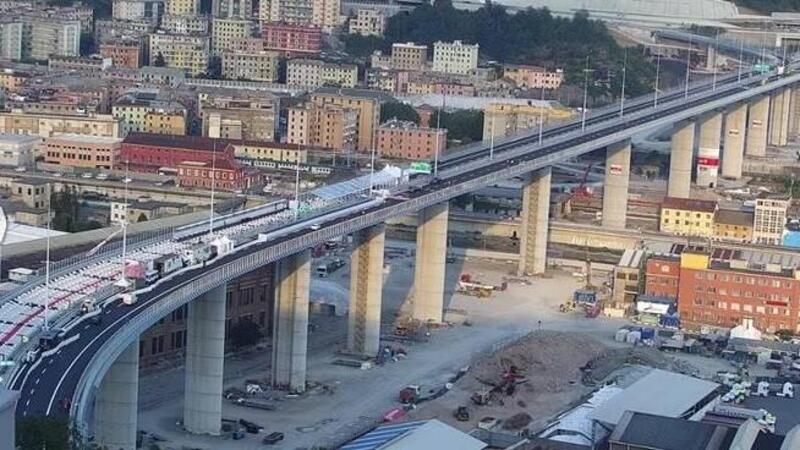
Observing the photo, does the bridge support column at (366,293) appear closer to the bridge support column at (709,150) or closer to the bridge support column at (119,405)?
the bridge support column at (119,405)

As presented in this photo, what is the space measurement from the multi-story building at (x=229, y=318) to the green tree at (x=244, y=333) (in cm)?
3

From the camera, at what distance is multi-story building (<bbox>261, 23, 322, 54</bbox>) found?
3938 centimetres

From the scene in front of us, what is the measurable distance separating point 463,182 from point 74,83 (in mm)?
14357

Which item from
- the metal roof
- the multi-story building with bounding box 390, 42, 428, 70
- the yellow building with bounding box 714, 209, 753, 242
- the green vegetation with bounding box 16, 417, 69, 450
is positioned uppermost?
the multi-story building with bounding box 390, 42, 428, 70

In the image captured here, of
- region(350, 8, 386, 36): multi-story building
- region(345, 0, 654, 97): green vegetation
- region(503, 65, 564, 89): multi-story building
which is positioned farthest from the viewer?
region(350, 8, 386, 36): multi-story building

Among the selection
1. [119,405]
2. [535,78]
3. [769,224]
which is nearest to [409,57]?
[535,78]

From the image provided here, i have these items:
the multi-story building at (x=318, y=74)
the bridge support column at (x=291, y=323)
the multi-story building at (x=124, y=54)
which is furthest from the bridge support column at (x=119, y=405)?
the multi-story building at (x=124, y=54)

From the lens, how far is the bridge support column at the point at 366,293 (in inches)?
647

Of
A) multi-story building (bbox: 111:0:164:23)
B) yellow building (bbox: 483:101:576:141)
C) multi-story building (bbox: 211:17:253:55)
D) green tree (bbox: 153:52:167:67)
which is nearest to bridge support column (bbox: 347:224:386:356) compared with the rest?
yellow building (bbox: 483:101:576:141)

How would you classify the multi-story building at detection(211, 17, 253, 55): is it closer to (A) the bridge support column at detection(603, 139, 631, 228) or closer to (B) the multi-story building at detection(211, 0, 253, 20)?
(B) the multi-story building at detection(211, 0, 253, 20)

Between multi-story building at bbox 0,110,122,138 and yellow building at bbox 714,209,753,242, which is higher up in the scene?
multi-story building at bbox 0,110,122,138

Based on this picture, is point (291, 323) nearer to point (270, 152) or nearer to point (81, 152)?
point (81, 152)

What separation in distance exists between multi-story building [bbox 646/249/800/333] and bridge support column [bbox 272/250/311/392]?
4.85 metres

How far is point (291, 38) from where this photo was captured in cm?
3944
